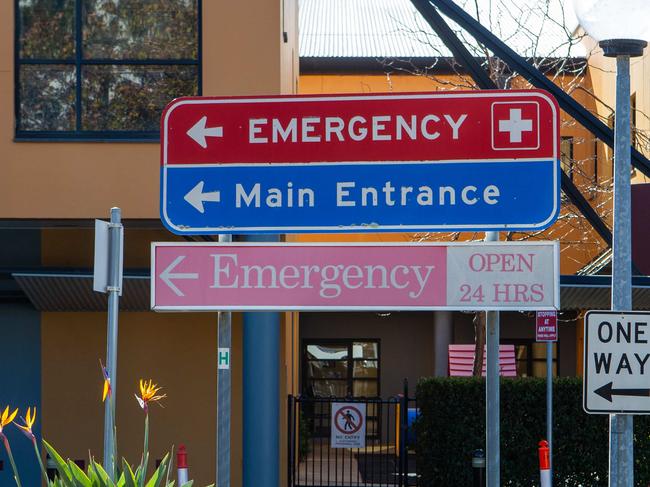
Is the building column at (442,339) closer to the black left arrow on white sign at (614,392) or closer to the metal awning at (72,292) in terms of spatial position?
the metal awning at (72,292)

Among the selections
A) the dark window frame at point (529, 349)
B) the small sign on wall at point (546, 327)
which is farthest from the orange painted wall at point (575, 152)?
the small sign on wall at point (546, 327)

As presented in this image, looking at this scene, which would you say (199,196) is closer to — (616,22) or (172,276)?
(172,276)

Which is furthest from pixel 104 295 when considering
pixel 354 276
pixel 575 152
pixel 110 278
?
pixel 575 152

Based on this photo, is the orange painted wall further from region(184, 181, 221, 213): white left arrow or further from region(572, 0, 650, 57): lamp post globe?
region(184, 181, 221, 213): white left arrow

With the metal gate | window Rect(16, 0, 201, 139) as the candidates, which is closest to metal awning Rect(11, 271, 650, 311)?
window Rect(16, 0, 201, 139)

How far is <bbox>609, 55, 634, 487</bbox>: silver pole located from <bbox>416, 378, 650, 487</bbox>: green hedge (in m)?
8.07

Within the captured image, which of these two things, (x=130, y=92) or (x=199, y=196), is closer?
(x=199, y=196)

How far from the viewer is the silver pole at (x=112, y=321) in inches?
280

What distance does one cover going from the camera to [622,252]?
6152 millimetres

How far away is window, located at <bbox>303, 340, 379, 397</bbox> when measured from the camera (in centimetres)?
2577

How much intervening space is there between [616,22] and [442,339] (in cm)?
1866

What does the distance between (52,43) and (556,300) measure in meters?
7.88

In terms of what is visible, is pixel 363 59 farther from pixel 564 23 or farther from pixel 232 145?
pixel 232 145

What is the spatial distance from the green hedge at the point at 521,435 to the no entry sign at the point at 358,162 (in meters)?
8.52
